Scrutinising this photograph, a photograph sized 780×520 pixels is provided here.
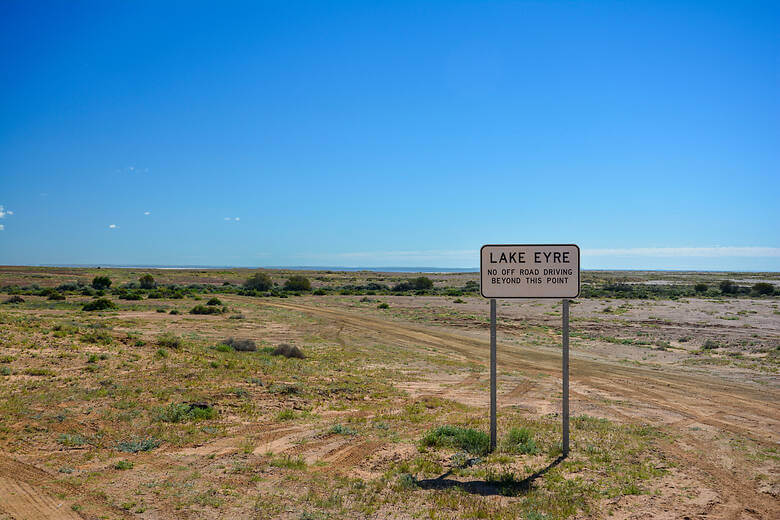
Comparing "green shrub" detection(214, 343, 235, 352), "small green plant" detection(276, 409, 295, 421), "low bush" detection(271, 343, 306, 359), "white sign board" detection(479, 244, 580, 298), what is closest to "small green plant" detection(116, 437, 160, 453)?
"small green plant" detection(276, 409, 295, 421)

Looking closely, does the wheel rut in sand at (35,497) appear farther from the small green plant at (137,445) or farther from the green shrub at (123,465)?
the small green plant at (137,445)

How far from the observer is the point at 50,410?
30.0 ft

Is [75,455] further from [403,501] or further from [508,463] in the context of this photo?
[508,463]

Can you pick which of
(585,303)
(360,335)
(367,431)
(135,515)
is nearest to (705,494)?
(367,431)

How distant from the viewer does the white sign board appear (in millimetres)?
7512

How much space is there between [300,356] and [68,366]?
22.9 ft

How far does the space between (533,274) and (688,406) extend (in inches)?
285

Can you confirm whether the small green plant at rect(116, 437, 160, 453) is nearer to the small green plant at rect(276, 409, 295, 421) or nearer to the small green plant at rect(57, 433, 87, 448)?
the small green plant at rect(57, 433, 87, 448)

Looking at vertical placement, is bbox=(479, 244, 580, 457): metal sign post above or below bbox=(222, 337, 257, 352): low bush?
above

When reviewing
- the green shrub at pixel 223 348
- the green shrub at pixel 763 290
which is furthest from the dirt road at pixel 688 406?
the green shrub at pixel 763 290

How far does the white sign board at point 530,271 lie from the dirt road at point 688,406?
328cm

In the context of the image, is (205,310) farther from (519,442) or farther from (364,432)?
(519,442)

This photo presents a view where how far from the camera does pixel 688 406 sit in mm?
11680

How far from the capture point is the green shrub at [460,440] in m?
7.81
